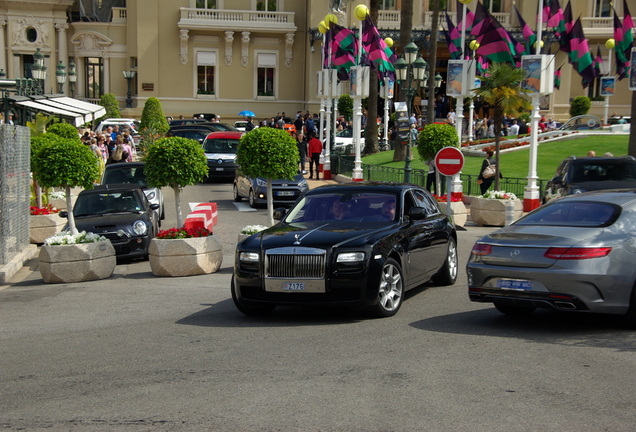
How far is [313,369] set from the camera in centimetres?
690

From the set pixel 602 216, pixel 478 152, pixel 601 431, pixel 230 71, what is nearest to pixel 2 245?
pixel 602 216

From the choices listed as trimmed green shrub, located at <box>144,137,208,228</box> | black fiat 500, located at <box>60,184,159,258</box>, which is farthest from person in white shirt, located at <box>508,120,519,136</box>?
trimmed green shrub, located at <box>144,137,208,228</box>

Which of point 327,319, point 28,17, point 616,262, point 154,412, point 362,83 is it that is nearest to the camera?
point 154,412

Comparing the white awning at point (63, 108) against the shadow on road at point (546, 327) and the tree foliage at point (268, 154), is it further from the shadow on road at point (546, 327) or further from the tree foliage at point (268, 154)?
the shadow on road at point (546, 327)

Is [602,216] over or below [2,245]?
over

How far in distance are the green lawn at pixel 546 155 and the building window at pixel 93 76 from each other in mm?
29109

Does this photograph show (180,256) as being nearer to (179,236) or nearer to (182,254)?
(182,254)

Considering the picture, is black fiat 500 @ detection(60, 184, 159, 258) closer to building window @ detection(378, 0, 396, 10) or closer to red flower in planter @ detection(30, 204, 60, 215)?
red flower in planter @ detection(30, 204, 60, 215)

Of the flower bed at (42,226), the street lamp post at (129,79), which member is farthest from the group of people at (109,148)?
the street lamp post at (129,79)

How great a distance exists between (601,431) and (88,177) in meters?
11.6

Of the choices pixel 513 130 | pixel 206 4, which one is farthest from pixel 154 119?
pixel 513 130

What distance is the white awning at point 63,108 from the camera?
960 inches

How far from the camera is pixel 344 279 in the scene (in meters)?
8.62

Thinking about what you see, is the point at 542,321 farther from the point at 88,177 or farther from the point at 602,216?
the point at 88,177
